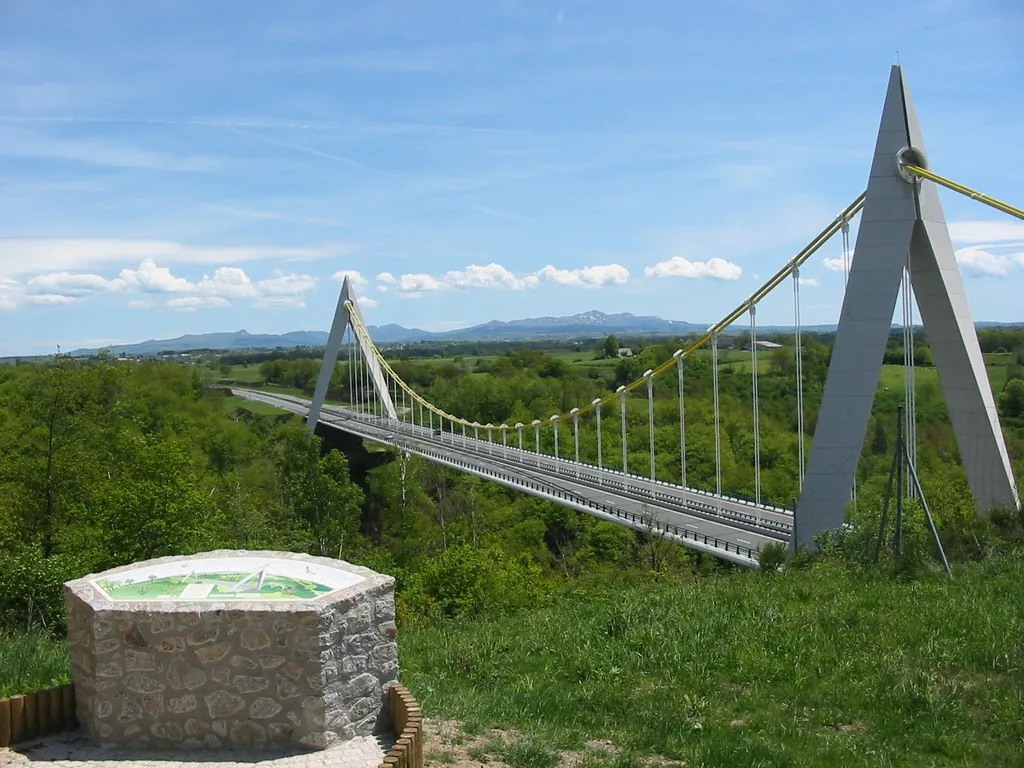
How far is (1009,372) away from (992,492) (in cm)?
3661

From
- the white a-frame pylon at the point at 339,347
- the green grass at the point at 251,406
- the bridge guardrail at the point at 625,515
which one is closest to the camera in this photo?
the bridge guardrail at the point at 625,515

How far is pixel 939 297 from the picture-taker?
20141mm

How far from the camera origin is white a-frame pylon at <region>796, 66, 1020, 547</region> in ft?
64.7

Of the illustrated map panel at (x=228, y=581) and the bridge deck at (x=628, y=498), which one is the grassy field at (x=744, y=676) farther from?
the bridge deck at (x=628, y=498)

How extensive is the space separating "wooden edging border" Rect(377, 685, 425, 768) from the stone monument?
302 mm

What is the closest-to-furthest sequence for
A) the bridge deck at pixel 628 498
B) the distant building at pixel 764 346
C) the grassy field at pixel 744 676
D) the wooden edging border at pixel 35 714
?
the grassy field at pixel 744 676 < the wooden edging border at pixel 35 714 < the bridge deck at pixel 628 498 < the distant building at pixel 764 346

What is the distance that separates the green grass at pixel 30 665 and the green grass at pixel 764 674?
350 centimetres

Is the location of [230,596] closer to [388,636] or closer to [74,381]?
[388,636]

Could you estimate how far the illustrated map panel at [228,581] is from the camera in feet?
26.2

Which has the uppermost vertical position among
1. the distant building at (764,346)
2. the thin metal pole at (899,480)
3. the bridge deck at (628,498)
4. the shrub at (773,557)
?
the distant building at (764,346)

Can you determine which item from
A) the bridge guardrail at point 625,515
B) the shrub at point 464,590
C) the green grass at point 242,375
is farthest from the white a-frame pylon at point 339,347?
the green grass at point 242,375

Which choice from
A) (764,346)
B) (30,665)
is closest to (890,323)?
(30,665)

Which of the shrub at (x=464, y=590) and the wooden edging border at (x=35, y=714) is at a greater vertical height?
→ the wooden edging border at (x=35, y=714)

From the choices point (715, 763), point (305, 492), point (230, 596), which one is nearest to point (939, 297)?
point (715, 763)
